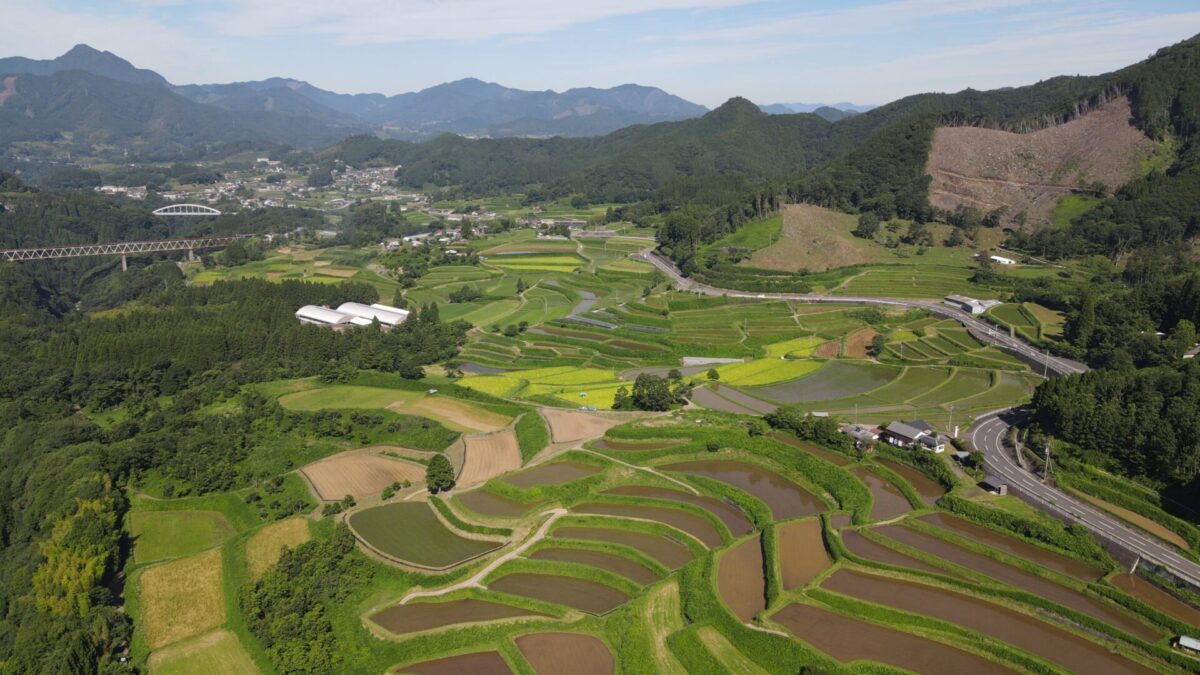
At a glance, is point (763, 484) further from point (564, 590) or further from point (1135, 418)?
point (1135, 418)

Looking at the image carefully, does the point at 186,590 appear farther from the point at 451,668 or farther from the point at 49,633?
the point at 451,668

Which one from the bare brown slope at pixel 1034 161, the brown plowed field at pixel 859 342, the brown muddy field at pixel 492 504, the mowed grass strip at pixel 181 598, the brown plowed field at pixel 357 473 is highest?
the bare brown slope at pixel 1034 161

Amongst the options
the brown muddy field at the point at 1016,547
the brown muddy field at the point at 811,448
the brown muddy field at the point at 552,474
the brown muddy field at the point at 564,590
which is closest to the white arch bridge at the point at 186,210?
the brown muddy field at the point at 552,474

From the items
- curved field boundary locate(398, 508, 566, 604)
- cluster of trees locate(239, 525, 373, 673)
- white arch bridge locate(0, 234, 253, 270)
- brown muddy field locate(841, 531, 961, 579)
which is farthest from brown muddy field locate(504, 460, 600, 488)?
white arch bridge locate(0, 234, 253, 270)

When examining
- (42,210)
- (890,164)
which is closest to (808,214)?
(890,164)

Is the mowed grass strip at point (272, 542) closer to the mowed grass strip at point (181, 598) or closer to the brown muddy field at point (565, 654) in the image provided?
the mowed grass strip at point (181, 598)
